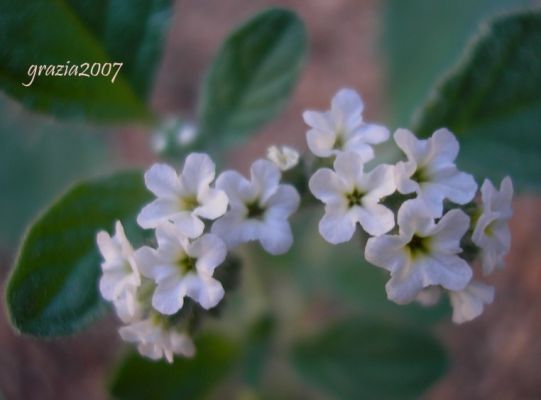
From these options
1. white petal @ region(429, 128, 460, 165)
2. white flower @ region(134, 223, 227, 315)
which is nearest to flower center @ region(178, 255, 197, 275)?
white flower @ region(134, 223, 227, 315)

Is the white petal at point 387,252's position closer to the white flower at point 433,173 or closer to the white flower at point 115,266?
the white flower at point 433,173

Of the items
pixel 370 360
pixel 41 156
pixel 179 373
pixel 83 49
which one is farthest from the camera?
pixel 41 156

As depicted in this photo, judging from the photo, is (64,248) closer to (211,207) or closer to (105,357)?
(211,207)

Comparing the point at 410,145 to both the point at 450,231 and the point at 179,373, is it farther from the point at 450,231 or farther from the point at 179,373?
the point at 179,373

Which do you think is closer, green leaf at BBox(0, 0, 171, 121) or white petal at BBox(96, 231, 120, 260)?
white petal at BBox(96, 231, 120, 260)

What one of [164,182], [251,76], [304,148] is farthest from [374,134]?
[304,148]

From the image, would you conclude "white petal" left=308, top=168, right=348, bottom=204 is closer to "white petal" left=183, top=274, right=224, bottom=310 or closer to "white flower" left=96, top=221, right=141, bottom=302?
"white petal" left=183, top=274, right=224, bottom=310

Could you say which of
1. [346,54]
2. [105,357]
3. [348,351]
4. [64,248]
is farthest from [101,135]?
[64,248]
